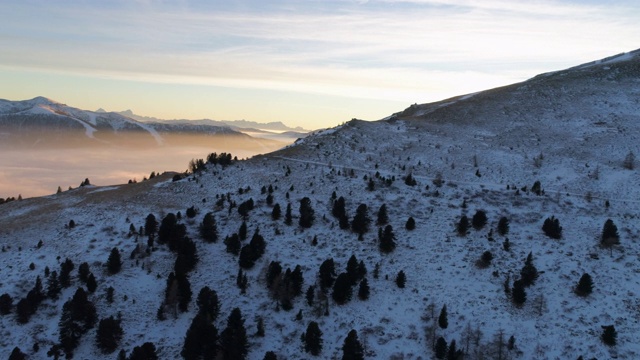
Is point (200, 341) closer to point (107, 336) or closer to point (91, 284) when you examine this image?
point (107, 336)

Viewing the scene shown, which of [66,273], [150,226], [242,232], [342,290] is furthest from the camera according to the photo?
[150,226]

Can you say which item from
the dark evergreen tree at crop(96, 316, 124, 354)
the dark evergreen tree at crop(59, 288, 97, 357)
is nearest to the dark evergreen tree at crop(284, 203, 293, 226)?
the dark evergreen tree at crop(96, 316, 124, 354)

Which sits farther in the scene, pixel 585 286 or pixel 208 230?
pixel 208 230

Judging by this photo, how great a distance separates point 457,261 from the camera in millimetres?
43500

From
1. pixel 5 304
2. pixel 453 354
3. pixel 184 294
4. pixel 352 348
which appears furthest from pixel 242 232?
pixel 453 354

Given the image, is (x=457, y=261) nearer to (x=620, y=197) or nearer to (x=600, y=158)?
(x=620, y=197)

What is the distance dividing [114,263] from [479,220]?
120 feet

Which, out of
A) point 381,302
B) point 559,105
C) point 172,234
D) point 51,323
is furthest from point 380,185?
point 559,105

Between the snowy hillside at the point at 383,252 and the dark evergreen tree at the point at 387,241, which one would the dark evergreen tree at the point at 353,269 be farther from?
the dark evergreen tree at the point at 387,241

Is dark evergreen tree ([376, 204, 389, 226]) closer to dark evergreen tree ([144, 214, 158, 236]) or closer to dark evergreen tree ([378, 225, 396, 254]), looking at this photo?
dark evergreen tree ([378, 225, 396, 254])

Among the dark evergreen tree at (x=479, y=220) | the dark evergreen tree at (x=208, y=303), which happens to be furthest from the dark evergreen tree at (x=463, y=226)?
the dark evergreen tree at (x=208, y=303)

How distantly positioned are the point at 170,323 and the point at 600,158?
207 ft

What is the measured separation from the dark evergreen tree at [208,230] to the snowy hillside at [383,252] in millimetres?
892

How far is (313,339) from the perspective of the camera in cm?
3519
